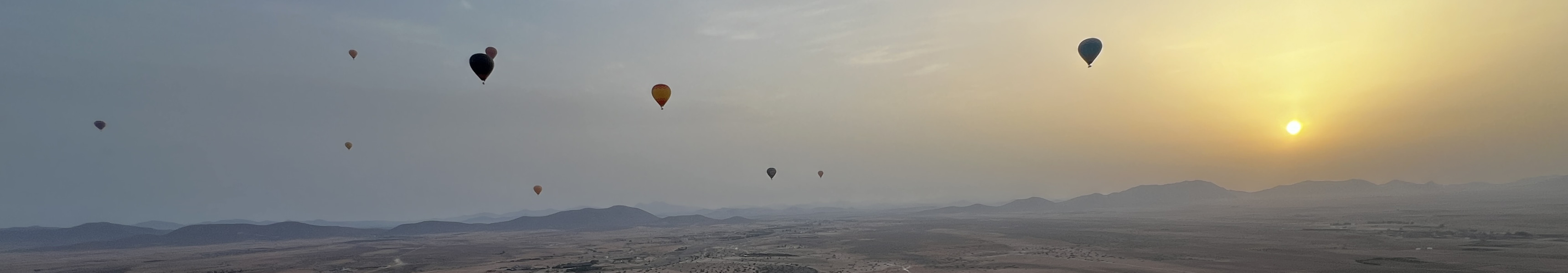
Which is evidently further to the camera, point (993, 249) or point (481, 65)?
point (993, 249)

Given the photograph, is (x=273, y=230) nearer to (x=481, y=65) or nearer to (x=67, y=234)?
(x=67, y=234)

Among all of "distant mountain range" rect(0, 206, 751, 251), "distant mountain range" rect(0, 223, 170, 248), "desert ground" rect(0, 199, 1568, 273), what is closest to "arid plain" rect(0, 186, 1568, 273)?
"desert ground" rect(0, 199, 1568, 273)

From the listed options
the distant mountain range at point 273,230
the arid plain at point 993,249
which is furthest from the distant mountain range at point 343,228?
the arid plain at point 993,249

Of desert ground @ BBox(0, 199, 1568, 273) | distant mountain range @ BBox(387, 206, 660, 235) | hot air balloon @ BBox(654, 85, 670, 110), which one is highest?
hot air balloon @ BBox(654, 85, 670, 110)

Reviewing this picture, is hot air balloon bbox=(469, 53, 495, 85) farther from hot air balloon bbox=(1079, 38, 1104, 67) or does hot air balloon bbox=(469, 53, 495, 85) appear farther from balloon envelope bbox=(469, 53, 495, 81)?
hot air balloon bbox=(1079, 38, 1104, 67)

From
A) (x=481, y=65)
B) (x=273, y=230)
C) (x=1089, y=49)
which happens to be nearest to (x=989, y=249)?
(x=1089, y=49)

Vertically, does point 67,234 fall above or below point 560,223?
above

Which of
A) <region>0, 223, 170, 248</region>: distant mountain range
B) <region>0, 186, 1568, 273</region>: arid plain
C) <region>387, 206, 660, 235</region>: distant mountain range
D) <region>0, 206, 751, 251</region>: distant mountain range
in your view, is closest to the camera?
<region>0, 186, 1568, 273</region>: arid plain

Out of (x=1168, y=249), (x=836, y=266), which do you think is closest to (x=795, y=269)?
(x=836, y=266)
